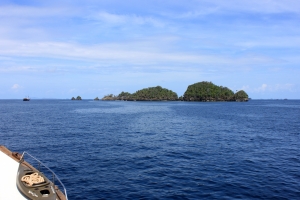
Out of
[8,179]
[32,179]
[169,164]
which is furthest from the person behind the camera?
[169,164]

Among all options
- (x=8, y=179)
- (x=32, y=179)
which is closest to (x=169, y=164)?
(x=32, y=179)

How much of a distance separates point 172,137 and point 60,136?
2309 centimetres

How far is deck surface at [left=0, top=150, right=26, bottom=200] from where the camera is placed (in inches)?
498

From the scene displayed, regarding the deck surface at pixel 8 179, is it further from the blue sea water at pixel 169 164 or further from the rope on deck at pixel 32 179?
the blue sea water at pixel 169 164

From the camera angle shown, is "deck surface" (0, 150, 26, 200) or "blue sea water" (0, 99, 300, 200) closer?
"deck surface" (0, 150, 26, 200)

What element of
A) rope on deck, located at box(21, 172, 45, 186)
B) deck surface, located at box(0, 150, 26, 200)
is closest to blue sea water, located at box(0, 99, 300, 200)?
deck surface, located at box(0, 150, 26, 200)

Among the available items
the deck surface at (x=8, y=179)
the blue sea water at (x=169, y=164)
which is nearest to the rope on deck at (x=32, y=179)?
the deck surface at (x=8, y=179)

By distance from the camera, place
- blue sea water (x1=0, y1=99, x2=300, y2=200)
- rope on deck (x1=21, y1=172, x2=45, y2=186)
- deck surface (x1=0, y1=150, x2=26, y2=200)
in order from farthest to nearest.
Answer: blue sea water (x1=0, y1=99, x2=300, y2=200)
rope on deck (x1=21, y1=172, x2=45, y2=186)
deck surface (x1=0, y1=150, x2=26, y2=200)

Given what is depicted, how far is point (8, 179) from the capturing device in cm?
1462

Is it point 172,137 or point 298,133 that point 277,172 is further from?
point 298,133

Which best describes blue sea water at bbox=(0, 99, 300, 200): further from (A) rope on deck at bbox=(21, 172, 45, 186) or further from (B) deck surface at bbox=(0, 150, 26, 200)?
(A) rope on deck at bbox=(21, 172, 45, 186)

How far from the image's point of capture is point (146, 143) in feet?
144

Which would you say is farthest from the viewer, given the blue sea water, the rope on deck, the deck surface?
the blue sea water

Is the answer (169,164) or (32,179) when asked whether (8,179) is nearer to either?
(32,179)
